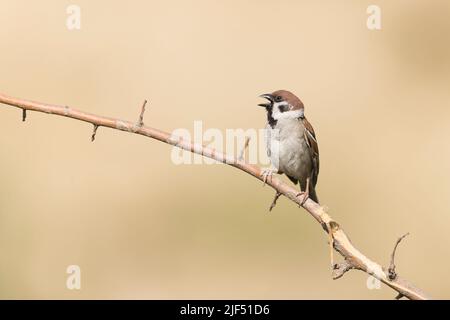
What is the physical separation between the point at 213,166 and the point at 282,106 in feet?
13.8

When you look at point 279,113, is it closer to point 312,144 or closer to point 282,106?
point 282,106

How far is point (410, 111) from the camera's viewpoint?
10.8 metres

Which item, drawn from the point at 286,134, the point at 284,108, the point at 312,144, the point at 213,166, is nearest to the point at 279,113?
the point at 284,108

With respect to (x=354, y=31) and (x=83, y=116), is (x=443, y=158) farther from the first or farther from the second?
(x=83, y=116)

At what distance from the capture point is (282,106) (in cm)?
617

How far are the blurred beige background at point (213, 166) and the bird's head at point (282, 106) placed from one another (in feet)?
10.4

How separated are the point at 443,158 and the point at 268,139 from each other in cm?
494

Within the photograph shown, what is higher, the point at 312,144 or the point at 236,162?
the point at 312,144

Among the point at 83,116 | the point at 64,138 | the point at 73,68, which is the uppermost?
the point at 73,68

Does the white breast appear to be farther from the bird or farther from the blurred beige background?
the blurred beige background

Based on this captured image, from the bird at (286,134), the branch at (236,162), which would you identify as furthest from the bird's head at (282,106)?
the branch at (236,162)

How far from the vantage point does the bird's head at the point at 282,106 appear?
6.14m

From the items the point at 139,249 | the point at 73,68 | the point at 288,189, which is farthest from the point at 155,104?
the point at 288,189

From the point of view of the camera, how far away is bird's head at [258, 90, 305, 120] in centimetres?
614
